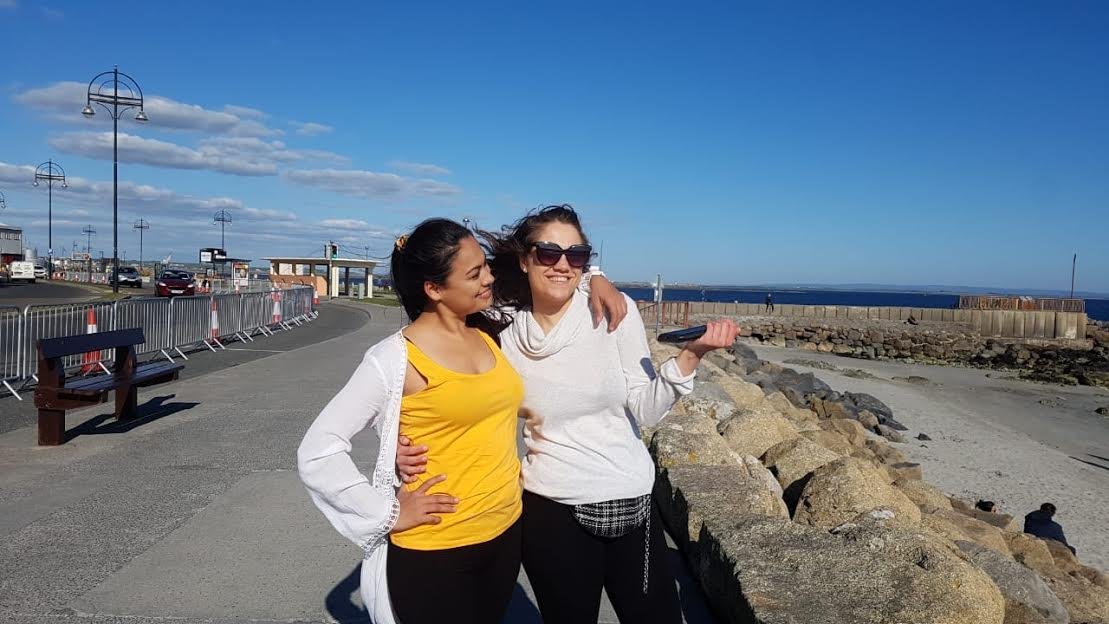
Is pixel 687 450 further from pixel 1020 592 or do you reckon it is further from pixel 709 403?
pixel 709 403

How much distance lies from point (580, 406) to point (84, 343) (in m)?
6.91

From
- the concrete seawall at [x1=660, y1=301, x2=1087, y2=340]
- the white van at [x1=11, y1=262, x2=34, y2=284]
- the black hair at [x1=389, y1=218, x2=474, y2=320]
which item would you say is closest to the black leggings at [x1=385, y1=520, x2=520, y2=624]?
the black hair at [x1=389, y1=218, x2=474, y2=320]

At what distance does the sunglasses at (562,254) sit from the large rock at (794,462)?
14.5 ft

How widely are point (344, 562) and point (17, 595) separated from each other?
154 centimetres

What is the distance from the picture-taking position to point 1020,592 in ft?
16.0

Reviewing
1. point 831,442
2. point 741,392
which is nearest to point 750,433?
point 831,442

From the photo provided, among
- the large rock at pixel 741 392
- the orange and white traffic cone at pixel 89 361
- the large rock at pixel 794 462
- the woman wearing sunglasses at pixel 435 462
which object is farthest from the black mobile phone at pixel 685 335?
the orange and white traffic cone at pixel 89 361

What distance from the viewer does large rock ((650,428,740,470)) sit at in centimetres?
539

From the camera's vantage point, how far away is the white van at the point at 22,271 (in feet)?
166

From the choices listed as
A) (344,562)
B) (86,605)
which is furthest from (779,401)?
(86,605)

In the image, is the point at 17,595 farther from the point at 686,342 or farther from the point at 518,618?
the point at 686,342

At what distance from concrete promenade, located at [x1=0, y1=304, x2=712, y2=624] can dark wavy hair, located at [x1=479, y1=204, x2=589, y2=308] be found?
1058 mm

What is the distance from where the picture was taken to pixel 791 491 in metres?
6.58

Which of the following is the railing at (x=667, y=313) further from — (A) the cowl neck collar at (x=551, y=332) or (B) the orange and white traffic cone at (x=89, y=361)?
(A) the cowl neck collar at (x=551, y=332)
